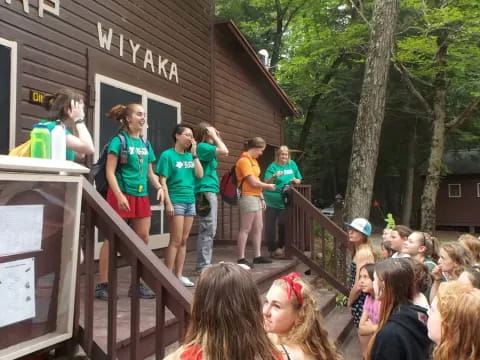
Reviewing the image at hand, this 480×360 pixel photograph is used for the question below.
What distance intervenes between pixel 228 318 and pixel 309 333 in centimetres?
61

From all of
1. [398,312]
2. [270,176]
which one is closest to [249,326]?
[398,312]

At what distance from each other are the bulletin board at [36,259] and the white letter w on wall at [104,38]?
385 centimetres

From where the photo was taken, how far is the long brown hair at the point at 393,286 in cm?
271

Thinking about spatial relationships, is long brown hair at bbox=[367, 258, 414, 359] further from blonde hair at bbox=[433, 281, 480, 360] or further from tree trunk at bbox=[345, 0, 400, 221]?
tree trunk at bbox=[345, 0, 400, 221]

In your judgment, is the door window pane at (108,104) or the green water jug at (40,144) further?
the door window pane at (108,104)

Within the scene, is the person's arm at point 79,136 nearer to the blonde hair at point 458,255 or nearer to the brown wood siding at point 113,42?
the brown wood siding at point 113,42

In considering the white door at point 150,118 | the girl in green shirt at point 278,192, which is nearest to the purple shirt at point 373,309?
the girl in green shirt at point 278,192

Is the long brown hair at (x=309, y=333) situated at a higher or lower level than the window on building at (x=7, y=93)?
lower

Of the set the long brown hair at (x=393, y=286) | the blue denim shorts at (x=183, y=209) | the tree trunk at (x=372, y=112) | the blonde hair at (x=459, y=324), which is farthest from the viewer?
the tree trunk at (x=372, y=112)

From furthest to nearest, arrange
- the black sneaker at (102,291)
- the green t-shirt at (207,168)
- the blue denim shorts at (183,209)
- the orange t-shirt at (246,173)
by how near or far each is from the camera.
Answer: the orange t-shirt at (246,173)
the green t-shirt at (207,168)
the blue denim shorts at (183,209)
the black sneaker at (102,291)

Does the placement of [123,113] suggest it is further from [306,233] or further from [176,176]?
[306,233]

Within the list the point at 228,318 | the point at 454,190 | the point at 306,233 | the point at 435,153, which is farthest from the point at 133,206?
the point at 454,190

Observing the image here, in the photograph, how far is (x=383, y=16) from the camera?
779 centimetres

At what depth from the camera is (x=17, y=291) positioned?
2.16 m
